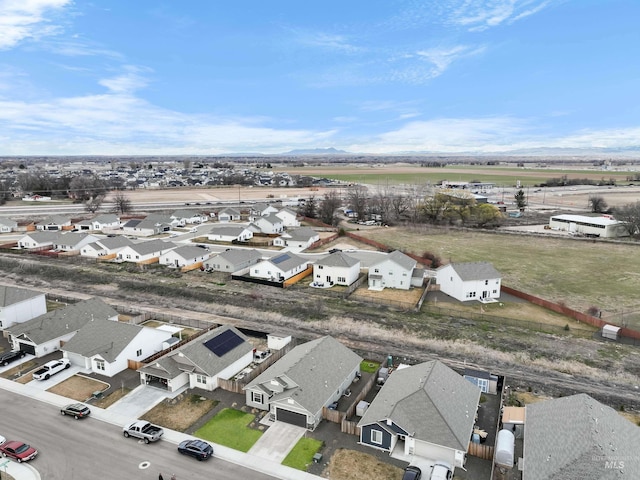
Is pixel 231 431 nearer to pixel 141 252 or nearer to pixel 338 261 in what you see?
pixel 338 261

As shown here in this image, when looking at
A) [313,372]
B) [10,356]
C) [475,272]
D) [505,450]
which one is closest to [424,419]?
[505,450]

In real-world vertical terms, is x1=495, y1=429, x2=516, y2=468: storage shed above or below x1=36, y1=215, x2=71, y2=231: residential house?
below

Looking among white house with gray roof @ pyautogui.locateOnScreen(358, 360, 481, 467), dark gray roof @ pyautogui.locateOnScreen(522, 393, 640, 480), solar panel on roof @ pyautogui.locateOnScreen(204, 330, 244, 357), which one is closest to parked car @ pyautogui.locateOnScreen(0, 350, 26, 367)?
solar panel on roof @ pyautogui.locateOnScreen(204, 330, 244, 357)

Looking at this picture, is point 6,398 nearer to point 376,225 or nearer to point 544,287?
point 544,287

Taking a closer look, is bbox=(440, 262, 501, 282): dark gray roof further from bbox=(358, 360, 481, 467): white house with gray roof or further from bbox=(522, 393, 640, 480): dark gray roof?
bbox=(522, 393, 640, 480): dark gray roof

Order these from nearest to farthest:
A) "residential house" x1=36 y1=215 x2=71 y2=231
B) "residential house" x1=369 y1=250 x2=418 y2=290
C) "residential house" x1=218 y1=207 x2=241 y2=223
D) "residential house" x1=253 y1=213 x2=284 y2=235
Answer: "residential house" x1=369 y1=250 x2=418 y2=290 < "residential house" x1=253 y1=213 x2=284 y2=235 < "residential house" x1=36 y1=215 x2=71 y2=231 < "residential house" x1=218 y1=207 x2=241 y2=223

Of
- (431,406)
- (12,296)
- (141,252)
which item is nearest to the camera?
(431,406)
